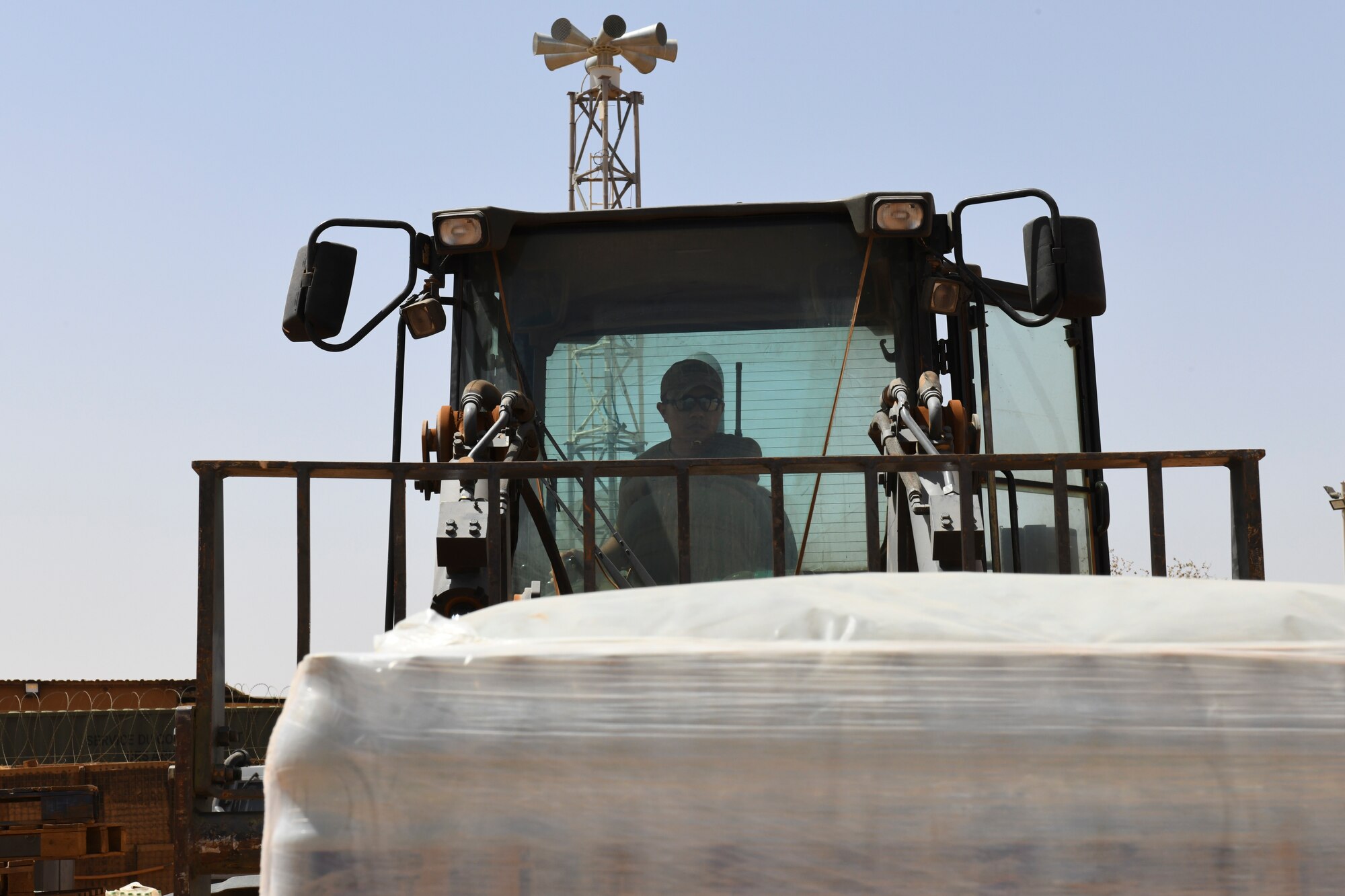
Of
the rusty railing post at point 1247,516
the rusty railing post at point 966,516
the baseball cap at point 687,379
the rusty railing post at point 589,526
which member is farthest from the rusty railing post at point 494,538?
the rusty railing post at point 1247,516

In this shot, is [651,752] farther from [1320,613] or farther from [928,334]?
[928,334]

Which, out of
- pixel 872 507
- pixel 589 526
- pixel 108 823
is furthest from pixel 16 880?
pixel 872 507

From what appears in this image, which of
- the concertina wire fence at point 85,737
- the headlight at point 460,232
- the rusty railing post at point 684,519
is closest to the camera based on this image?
the rusty railing post at point 684,519

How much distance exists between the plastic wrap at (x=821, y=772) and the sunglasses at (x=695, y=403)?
3.01 m

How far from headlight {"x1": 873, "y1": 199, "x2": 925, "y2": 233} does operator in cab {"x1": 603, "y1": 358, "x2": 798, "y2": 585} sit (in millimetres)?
779

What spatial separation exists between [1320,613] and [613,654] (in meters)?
0.90

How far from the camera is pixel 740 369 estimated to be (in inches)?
185

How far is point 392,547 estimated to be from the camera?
3.71 m

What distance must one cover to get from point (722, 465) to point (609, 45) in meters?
12.0

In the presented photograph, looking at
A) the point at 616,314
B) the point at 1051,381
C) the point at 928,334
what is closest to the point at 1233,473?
the point at 928,334

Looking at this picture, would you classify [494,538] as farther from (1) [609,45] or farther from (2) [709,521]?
(1) [609,45]

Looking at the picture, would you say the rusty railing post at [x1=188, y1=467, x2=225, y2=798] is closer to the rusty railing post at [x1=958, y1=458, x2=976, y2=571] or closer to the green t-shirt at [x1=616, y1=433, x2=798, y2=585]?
the green t-shirt at [x1=616, y1=433, x2=798, y2=585]

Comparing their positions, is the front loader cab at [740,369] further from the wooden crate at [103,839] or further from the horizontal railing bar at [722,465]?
the wooden crate at [103,839]

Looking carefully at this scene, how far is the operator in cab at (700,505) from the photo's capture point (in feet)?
14.5
